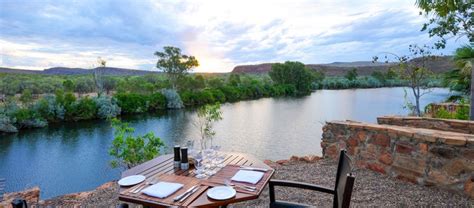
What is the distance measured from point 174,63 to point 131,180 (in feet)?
68.7

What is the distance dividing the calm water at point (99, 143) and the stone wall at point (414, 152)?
1.92m

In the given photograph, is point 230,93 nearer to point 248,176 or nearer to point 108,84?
point 108,84

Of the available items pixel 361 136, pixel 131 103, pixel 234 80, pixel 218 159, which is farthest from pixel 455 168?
pixel 234 80

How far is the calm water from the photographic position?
294 inches

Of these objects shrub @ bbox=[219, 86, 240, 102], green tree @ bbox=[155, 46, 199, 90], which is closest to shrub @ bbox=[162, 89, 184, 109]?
green tree @ bbox=[155, 46, 199, 90]

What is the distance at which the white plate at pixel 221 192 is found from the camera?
4.92ft

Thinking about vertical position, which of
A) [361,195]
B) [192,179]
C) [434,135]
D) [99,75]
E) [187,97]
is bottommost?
[361,195]

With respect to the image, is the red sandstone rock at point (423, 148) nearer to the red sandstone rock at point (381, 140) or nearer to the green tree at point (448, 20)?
the red sandstone rock at point (381, 140)

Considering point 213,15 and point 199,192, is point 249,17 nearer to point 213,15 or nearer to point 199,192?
point 213,15

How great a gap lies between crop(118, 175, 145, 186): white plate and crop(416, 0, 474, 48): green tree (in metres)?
5.84

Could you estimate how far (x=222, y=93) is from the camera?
2503cm

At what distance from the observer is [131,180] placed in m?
1.77

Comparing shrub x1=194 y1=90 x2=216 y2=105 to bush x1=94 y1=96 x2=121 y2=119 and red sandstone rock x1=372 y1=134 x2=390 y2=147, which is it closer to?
bush x1=94 y1=96 x2=121 y2=119

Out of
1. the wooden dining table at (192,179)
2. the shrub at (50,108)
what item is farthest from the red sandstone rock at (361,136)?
the shrub at (50,108)
